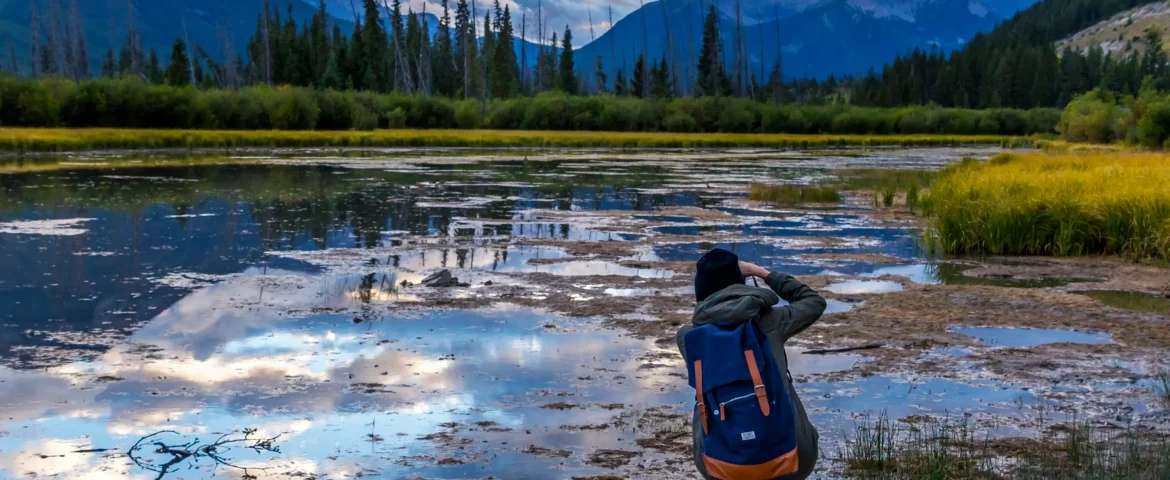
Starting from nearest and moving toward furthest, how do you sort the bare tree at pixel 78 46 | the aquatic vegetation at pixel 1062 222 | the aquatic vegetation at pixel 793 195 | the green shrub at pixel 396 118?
1. the aquatic vegetation at pixel 1062 222
2. the aquatic vegetation at pixel 793 195
3. the green shrub at pixel 396 118
4. the bare tree at pixel 78 46

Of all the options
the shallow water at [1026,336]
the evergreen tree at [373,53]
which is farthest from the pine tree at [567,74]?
the shallow water at [1026,336]

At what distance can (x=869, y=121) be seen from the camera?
10469 centimetres

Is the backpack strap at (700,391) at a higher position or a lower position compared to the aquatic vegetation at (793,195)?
higher

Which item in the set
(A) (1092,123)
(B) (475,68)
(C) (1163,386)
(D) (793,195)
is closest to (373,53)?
(B) (475,68)

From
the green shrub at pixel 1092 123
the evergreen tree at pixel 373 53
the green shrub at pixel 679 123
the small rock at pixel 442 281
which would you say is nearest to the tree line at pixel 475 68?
the evergreen tree at pixel 373 53

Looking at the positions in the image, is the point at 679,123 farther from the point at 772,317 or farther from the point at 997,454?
the point at 772,317

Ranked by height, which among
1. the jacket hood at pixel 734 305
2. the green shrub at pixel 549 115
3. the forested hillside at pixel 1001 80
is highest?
the forested hillside at pixel 1001 80

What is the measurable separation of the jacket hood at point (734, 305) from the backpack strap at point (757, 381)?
0.48ft

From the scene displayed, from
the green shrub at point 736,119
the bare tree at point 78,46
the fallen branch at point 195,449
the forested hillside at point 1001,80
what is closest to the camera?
the fallen branch at point 195,449

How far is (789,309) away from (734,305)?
485 millimetres

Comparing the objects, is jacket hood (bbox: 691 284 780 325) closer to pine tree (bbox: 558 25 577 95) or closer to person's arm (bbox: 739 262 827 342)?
person's arm (bbox: 739 262 827 342)

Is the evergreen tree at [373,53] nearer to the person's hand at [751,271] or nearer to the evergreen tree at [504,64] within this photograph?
the evergreen tree at [504,64]

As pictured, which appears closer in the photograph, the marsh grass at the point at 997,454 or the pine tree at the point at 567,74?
the marsh grass at the point at 997,454

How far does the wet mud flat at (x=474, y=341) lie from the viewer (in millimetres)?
7742
